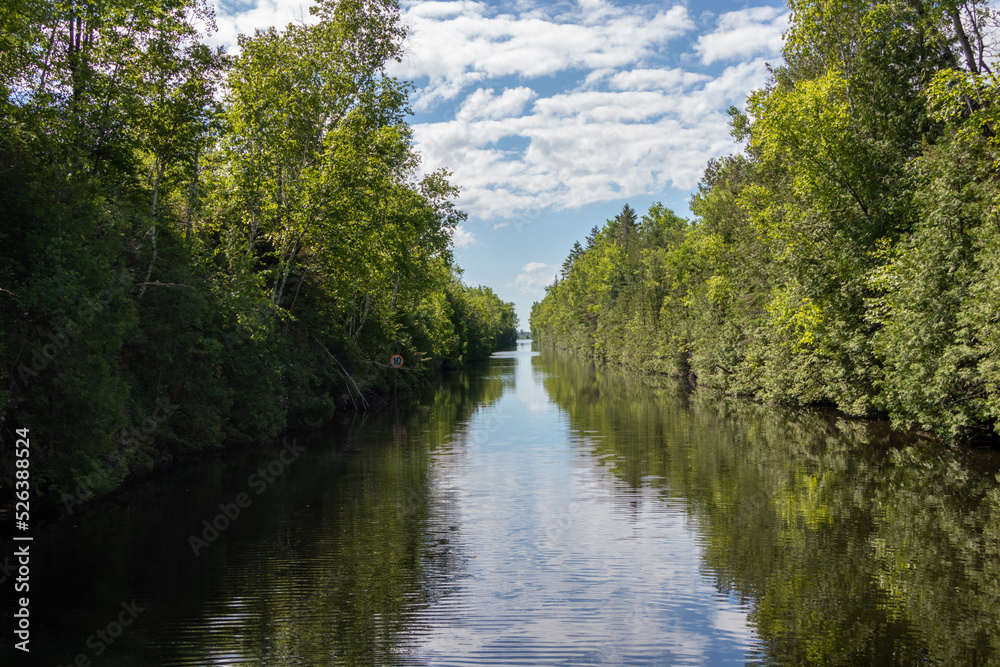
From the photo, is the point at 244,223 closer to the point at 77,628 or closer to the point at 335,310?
the point at 335,310

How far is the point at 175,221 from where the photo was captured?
2011cm

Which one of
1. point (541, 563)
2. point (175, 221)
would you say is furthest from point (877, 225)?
point (175, 221)

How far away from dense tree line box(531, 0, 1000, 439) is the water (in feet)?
10.8

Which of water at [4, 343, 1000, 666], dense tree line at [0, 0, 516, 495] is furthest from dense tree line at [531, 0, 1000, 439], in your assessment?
dense tree line at [0, 0, 516, 495]

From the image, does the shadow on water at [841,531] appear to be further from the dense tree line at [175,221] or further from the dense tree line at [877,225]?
the dense tree line at [175,221]

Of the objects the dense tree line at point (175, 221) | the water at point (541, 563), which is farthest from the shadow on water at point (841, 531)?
the dense tree line at point (175, 221)

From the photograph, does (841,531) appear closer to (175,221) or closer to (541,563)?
(541,563)

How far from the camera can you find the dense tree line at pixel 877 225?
1625 centimetres

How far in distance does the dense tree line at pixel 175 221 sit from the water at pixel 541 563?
95.0 inches

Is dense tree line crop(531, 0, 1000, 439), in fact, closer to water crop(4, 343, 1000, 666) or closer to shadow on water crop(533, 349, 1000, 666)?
shadow on water crop(533, 349, 1000, 666)

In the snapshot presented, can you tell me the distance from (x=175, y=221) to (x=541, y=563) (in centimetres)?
1655

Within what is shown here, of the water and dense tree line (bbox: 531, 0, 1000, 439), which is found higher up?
dense tree line (bbox: 531, 0, 1000, 439)

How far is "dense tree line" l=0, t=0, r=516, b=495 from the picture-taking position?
1182 cm

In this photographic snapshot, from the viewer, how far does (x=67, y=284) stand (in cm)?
1151
